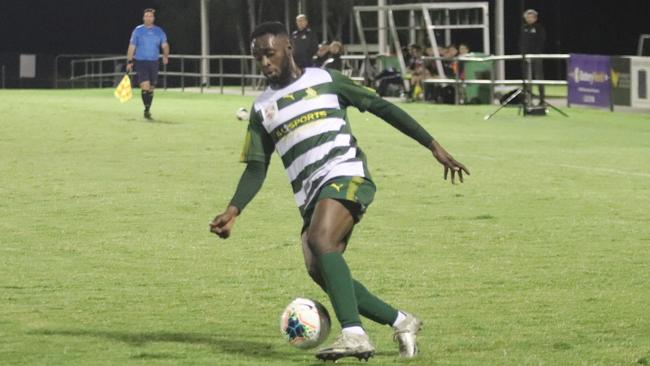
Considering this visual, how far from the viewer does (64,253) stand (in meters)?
12.1

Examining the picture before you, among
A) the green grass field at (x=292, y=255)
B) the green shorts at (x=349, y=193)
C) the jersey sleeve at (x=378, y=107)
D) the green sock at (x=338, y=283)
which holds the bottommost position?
the green grass field at (x=292, y=255)

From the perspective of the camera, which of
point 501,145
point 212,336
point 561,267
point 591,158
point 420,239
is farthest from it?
point 501,145

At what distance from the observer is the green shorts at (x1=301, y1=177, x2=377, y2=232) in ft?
24.8

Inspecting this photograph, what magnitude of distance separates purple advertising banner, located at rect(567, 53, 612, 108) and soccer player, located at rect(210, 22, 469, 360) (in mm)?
24835

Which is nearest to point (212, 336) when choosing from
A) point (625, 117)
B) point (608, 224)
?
point (608, 224)

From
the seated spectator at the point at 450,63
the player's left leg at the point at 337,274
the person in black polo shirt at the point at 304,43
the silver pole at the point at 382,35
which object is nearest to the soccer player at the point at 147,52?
the person in black polo shirt at the point at 304,43

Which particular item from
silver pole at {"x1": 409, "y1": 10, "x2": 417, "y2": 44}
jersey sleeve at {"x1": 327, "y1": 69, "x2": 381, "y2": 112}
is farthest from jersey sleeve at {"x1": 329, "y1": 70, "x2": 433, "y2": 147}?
silver pole at {"x1": 409, "y1": 10, "x2": 417, "y2": 44}

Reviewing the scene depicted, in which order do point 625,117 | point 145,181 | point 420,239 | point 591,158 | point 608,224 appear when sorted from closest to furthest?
point 420,239
point 608,224
point 145,181
point 591,158
point 625,117

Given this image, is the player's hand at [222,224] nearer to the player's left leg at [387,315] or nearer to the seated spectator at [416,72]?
the player's left leg at [387,315]

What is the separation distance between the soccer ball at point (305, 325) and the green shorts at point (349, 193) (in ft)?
1.48

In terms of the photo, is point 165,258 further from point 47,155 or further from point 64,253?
point 47,155

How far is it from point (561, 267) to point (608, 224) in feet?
9.29

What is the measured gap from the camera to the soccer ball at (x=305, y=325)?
7.59m

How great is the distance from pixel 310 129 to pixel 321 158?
0.48 feet
